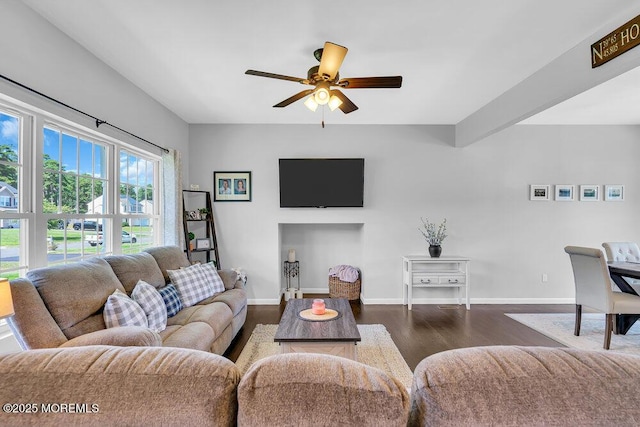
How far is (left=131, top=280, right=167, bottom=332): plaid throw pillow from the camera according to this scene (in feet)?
7.62

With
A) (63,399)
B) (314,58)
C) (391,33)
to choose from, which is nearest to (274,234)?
(314,58)

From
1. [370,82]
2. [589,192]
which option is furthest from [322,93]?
[589,192]

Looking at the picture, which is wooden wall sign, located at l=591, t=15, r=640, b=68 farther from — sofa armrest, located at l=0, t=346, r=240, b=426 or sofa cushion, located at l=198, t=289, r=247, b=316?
sofa cushion, located at l=198, t=289, r=247, b=316

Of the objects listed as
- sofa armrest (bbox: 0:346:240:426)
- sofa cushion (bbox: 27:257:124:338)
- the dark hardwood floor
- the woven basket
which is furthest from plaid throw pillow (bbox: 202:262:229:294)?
sofa armrest (bbox: 0:346:240:426)

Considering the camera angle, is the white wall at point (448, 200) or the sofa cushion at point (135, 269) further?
the white wall at point (448, 200)

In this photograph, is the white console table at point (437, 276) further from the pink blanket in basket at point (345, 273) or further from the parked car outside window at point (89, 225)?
the parked car outside window at point (89, 225)

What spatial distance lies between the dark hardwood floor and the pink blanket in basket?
0.38 meters

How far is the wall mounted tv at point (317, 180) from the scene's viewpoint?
4605 mm

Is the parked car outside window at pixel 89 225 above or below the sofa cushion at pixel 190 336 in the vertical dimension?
above

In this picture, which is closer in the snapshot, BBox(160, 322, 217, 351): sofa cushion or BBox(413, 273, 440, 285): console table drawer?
BBox(160, 322, 217, 351): sofa cushion

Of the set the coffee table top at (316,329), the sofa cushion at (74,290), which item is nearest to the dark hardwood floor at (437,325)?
the coffee table top at (316,329)

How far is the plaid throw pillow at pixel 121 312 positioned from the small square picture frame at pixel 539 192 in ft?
16.9

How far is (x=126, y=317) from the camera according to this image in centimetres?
211

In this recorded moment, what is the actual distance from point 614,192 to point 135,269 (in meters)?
6.31
